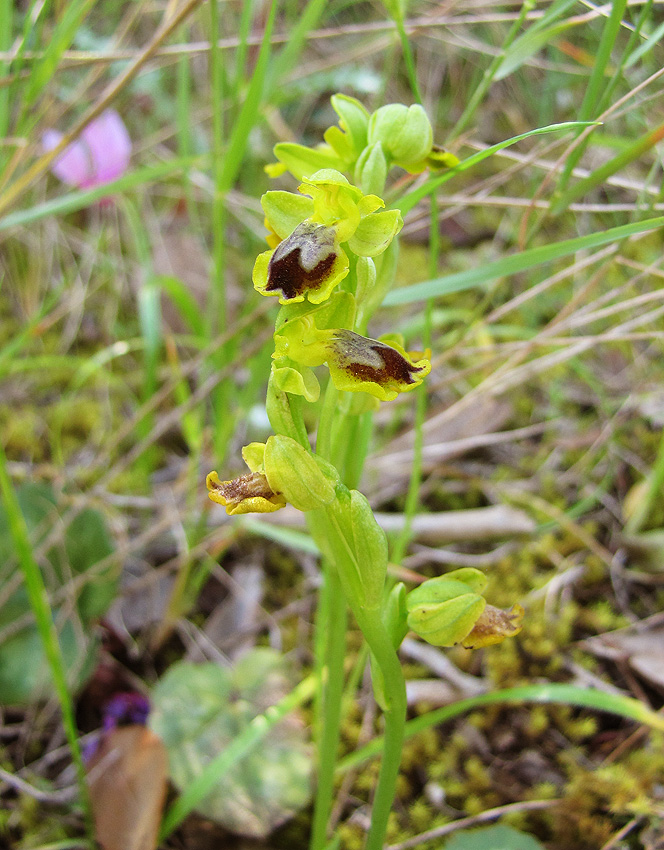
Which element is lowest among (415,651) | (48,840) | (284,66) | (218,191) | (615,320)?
(48,840)

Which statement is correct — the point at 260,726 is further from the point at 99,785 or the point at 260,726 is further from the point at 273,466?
the point at 273,466

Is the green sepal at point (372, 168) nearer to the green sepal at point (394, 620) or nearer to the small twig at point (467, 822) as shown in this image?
the green sepal at point (394, 620)

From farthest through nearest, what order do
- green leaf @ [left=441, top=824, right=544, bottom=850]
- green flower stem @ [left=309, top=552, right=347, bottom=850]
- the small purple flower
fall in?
the small purple flower, green leaf @ [left=441, top=824, right=544, bottom=850], green flower stem @ [left=309, top=552, right=347, bottom=850]

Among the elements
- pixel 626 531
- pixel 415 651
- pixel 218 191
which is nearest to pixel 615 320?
pixel 626 531

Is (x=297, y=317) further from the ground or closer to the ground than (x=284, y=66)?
closer to the ground

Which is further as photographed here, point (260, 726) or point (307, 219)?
point (260, 726)

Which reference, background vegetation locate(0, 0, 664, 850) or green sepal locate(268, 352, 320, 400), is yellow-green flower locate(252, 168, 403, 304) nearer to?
green sepal locate(268, 352, 320, 400)

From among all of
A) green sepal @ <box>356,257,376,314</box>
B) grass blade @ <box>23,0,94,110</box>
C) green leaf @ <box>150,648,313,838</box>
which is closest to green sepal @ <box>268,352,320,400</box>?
green sepal @ <box>356,257,376,314</box>

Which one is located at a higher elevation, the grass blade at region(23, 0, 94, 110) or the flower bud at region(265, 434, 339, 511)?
the grass blade at region(23, 0, 94, 110)
